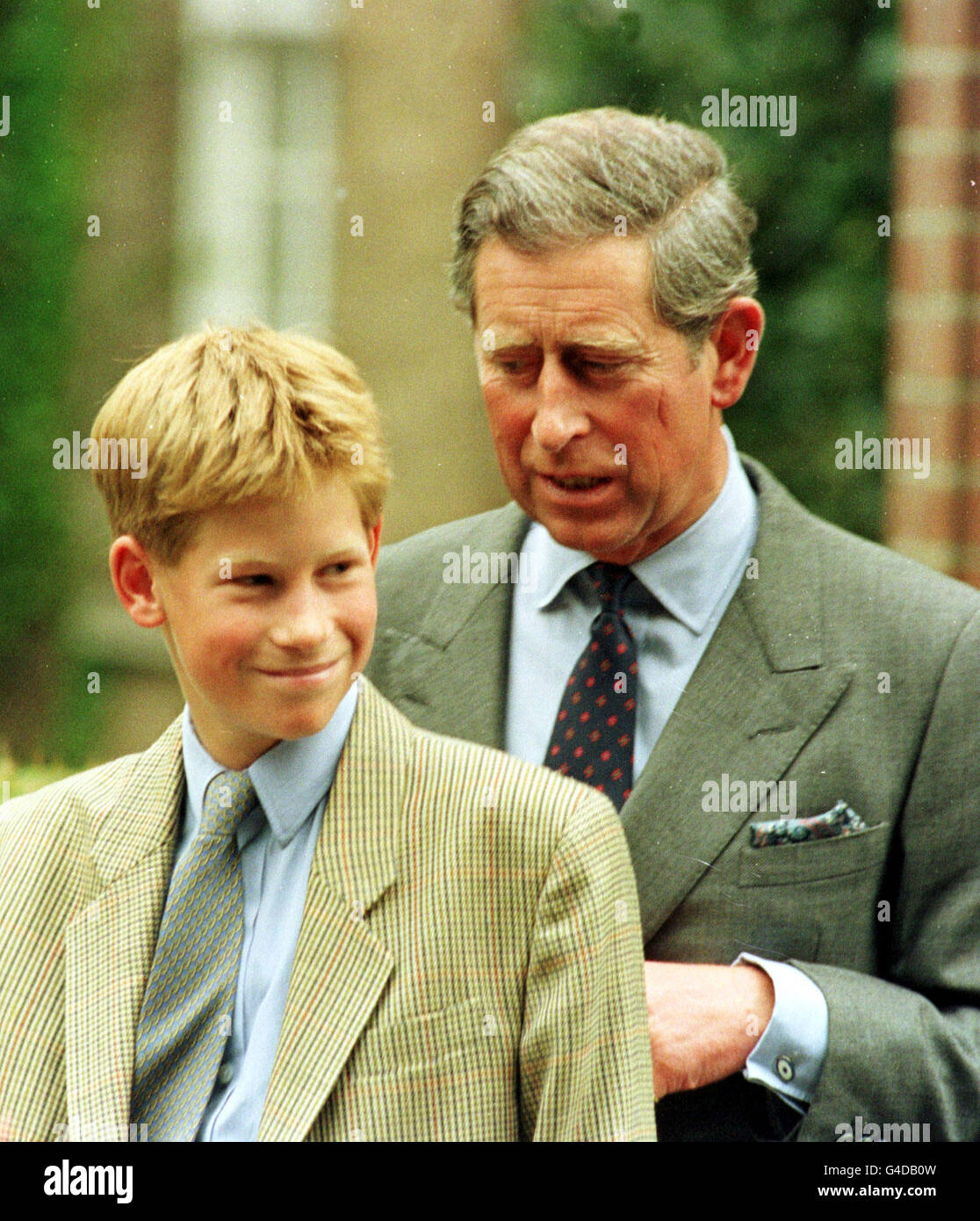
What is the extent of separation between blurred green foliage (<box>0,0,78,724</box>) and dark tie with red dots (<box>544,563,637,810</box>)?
1.21 m

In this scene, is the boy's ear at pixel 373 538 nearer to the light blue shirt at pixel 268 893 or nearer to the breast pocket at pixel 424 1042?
the light blue shirt at pixel 268 893

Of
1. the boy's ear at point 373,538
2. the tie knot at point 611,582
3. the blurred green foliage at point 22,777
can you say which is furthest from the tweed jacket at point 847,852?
the blurred green foliage at point 22,777

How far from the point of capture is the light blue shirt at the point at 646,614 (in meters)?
2.31

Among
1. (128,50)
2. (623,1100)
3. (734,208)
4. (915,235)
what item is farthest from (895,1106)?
(128,50)

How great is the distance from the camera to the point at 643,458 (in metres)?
2.24

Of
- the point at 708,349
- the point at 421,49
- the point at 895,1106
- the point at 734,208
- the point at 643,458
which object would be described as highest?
the point at 421,49

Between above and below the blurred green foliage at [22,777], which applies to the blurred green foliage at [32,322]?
above

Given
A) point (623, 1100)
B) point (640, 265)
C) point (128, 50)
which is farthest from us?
point (128, 50)

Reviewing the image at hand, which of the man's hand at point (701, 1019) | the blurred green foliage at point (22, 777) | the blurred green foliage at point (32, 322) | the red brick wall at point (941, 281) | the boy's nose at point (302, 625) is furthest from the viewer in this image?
the blurred green foliage at point (32, 322)

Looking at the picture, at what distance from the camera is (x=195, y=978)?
1859mm

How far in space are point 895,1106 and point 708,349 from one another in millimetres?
1145

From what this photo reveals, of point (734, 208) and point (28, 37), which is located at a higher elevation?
point (28, 37)

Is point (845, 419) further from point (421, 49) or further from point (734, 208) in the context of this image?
point (421, 49)

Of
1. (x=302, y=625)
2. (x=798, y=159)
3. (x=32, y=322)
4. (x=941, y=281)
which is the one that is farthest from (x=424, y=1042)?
(x=798, y=159)
